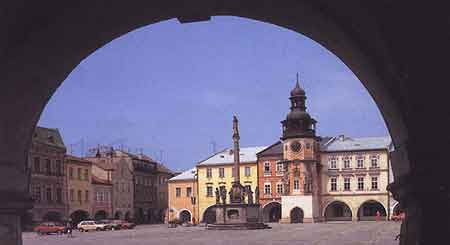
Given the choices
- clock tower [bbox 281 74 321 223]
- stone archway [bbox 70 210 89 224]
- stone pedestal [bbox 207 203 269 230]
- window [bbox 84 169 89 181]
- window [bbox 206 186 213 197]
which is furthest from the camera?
window [bbox 206 186 213 197]

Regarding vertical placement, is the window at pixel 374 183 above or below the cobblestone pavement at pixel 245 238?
above

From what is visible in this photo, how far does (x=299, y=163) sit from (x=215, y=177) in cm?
1306

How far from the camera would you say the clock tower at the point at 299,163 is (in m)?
75.8

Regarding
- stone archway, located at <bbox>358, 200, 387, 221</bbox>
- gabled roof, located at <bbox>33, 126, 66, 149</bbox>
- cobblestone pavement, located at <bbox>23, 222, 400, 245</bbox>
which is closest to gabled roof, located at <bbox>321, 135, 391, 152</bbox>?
stone archway, located at <bbox>358, 200, 387, 221</bbox>

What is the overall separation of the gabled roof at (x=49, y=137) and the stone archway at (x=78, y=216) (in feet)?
26.7

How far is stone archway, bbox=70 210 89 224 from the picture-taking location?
72.6 metres

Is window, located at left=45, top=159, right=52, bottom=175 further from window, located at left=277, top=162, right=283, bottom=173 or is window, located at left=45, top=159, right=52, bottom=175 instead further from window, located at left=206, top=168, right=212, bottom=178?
window, located at left=277, top=162, right=283, bottom=173

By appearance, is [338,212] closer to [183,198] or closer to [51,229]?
[183,198]

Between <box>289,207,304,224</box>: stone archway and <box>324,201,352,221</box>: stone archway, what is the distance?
3.71 meters

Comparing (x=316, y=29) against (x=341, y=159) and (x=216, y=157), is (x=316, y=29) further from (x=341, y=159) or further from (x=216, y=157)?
(x=216, y=157)

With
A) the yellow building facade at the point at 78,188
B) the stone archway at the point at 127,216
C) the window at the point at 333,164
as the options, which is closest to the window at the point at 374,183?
the window at the point at 333,164

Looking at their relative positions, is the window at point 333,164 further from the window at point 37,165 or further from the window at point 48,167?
the window at point 37,165

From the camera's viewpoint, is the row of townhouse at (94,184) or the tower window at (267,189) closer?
the row of townhouse at (94,184)

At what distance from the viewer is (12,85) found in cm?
600
